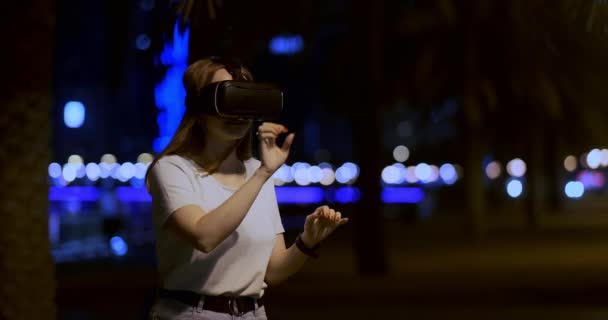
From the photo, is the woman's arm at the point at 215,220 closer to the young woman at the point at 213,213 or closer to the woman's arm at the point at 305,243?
the young woman at the point at 213,213

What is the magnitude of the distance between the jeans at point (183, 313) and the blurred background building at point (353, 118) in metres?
0.25

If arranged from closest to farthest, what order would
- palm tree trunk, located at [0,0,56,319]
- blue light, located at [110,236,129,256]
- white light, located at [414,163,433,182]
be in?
1. palm tree trunk, located at [0,0,56,319]
2. blue light, located at [110,236,129,256]
3. white light, located at [414,163,433,182]

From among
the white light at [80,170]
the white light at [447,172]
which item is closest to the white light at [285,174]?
the white light at [447,172]

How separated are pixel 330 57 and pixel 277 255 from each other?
64.1 feet

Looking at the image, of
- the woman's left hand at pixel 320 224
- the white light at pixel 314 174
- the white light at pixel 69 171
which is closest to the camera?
the woman's left hand at pixel 320 224

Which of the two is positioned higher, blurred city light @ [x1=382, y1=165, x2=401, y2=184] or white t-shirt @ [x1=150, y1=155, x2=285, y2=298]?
white t-shirt @ [x1=150, y1=155, x2=285, y2=298]

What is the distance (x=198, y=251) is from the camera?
136 inches

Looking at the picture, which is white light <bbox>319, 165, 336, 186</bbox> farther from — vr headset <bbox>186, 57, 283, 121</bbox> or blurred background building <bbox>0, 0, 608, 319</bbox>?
vr headset <bbox>186, 57, 283, 121</bbox>

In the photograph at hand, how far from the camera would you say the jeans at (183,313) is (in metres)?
3.45

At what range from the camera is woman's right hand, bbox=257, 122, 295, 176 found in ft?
11.3

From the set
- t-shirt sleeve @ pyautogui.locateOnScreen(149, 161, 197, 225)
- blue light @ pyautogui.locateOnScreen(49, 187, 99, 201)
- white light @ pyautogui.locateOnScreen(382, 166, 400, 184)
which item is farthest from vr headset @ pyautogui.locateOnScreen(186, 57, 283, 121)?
white light @ pyautogui.locateOnScreen(382, 166, 400, 184)

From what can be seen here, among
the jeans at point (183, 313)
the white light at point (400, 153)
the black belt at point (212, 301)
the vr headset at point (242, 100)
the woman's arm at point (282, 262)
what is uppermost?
the vr headset at point (242, 100)

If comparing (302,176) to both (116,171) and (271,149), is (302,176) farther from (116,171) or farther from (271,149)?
(271,149)

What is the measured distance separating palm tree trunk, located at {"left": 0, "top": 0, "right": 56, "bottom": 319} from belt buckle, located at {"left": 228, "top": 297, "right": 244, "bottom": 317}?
3354 millimetres
